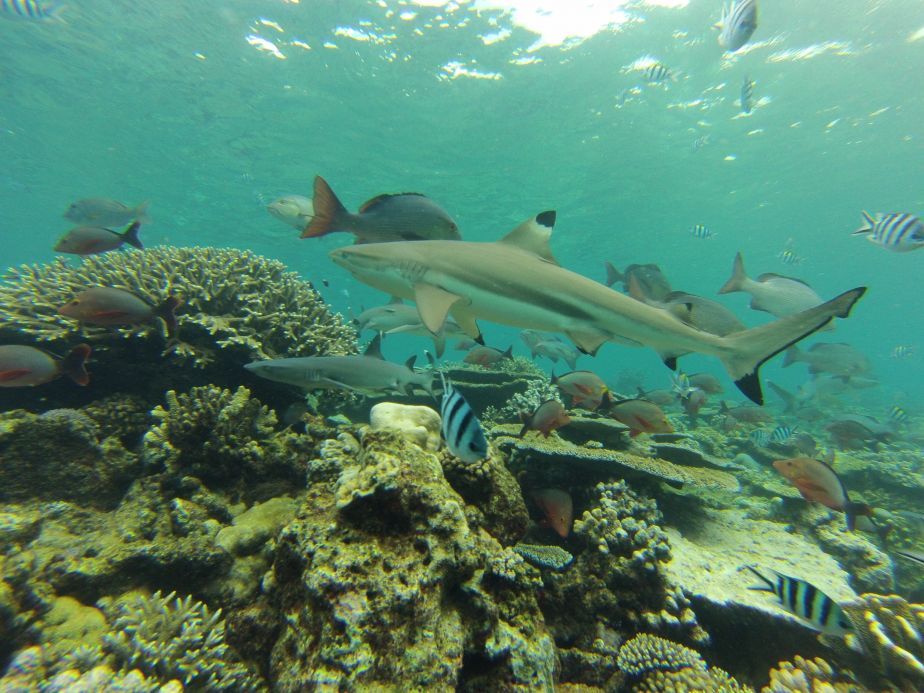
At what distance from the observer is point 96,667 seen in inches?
89.0

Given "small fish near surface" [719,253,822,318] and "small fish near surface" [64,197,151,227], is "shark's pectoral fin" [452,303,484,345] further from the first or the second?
"small fish near surface" [64,197,151,227]

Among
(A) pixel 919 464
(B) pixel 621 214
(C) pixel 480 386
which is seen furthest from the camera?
(B) pixel 621 214

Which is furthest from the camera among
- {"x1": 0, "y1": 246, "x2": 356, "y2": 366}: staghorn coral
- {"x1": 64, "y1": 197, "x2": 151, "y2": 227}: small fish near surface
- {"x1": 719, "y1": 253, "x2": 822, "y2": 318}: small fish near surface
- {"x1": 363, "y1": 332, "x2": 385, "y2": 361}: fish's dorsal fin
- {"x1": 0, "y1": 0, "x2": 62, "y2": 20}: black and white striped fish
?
{"x1": 0, "y1": 0, "x2": 62, "y2": 20}: black and white striped fish

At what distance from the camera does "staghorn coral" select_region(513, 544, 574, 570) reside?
3.55 meters

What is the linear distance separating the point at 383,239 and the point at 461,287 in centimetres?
177

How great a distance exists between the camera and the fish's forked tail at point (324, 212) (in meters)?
4.60

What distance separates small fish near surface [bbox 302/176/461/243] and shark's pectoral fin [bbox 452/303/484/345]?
1429 mm

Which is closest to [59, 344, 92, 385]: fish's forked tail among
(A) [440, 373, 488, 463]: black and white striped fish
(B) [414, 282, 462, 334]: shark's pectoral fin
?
(B) [414, 282, 462, 334]: shark's pectoral fin

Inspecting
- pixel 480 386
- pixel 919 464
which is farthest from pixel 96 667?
pixel 919 464

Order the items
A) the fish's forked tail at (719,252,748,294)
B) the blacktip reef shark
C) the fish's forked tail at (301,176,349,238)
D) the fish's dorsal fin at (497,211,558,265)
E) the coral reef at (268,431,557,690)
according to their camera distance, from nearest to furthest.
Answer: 1. the coral reef at (268,431,557,690)
2. the blacktip reef shark
3. the fish's dorsal fin at (497,211,558,265)
4. the fish's forked tail at (301,176,349,238)
5. the fish's forked tail at (719,252,748,294)

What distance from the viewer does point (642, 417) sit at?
504cm

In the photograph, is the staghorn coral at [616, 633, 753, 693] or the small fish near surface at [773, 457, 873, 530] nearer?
the staghorn coral at [616, 633, 753, 693]

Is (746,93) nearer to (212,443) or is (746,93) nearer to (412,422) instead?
(412,422)

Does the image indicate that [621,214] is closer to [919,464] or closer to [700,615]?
[919,464]
